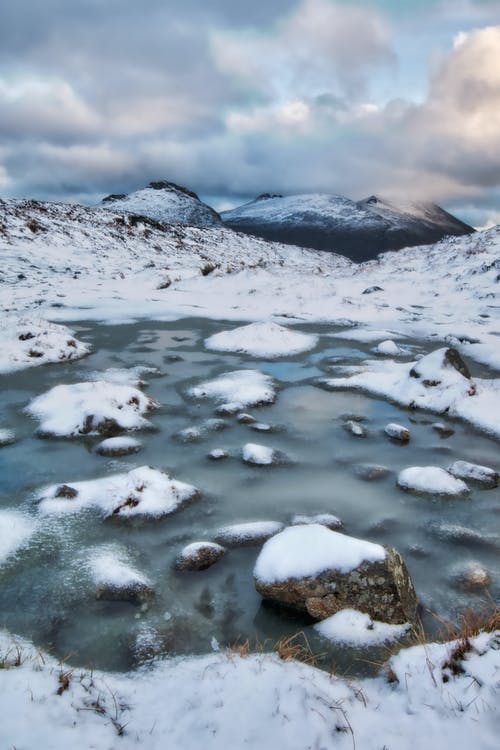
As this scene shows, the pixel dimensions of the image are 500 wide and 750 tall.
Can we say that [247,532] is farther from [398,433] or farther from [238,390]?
[238,390]

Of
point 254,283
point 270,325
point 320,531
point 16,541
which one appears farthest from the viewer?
point 254,283

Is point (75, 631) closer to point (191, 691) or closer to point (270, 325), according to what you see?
point (191, 691)

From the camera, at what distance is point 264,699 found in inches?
114

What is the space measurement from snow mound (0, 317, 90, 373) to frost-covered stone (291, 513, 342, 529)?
777 cm

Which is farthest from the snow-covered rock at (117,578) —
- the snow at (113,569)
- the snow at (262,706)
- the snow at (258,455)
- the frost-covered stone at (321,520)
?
the snow at (258,455)

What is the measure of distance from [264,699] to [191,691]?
1.66ft

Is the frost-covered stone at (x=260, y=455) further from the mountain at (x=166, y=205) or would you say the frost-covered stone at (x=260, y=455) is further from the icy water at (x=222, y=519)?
the mountain at (x=166, y=205)

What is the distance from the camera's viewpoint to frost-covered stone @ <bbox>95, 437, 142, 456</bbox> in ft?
22.3

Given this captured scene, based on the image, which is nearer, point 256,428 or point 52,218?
point 256,428

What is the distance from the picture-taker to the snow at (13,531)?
468cm

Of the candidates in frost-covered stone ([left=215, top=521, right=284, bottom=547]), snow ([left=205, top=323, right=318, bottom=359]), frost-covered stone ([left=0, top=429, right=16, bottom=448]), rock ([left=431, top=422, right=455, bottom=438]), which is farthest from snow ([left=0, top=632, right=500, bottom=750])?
snow ([left=205, top=323, right=318, bottom=359])

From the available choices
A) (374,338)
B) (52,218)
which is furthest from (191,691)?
(52,218)

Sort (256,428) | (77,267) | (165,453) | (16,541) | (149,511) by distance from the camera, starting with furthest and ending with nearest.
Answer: (77,267)
(256,428)
(165,453)
(149,511)
(16,541)

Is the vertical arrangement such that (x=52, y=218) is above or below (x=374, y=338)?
above
